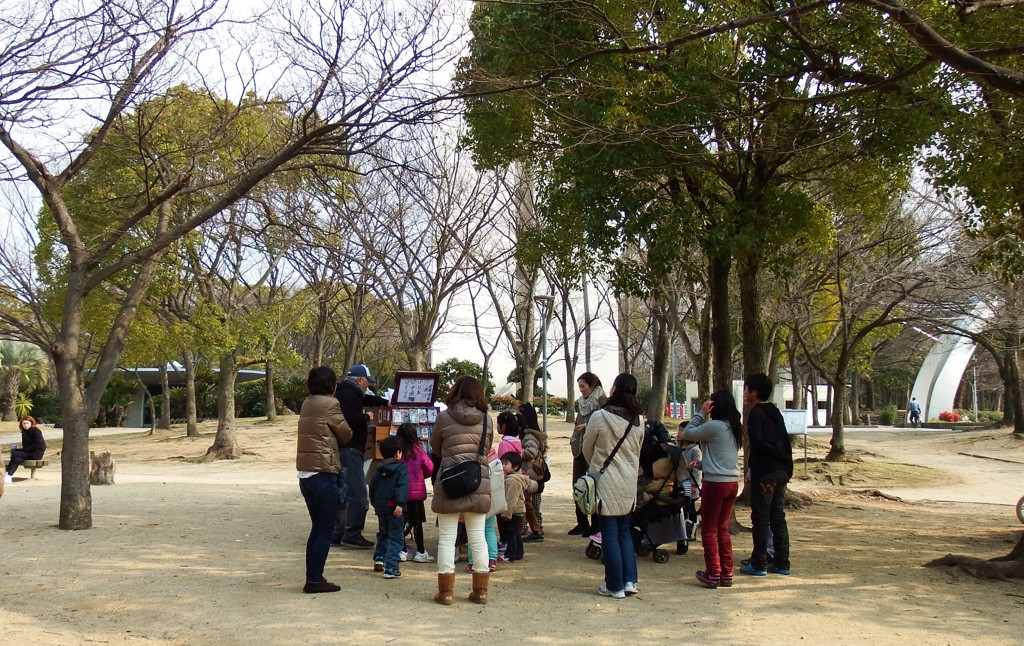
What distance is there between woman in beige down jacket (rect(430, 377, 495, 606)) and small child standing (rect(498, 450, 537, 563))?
1.34m

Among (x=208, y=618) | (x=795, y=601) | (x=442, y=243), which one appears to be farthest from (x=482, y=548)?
Result: (x=442, y=243)

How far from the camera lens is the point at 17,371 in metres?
40.1

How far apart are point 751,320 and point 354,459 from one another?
5855 millimetres

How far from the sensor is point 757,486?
7.22 meters

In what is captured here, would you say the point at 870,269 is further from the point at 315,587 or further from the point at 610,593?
the point at 315,587

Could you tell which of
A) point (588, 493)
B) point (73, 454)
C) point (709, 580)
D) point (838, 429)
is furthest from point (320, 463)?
point (838, 429)

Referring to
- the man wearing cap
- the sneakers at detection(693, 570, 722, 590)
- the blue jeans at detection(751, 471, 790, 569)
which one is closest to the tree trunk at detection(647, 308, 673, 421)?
the man wearing cap

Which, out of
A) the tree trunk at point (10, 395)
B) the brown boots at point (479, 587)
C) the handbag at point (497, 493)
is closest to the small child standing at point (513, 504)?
the handbag at point (497, 493)

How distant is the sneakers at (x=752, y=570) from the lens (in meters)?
7.30

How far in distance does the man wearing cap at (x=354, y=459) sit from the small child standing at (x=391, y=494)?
1.14m

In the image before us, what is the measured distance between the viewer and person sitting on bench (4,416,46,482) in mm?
15945

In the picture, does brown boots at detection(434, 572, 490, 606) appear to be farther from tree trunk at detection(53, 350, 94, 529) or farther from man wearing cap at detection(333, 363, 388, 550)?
tree trunk at detection(53, 350, 94, 529)

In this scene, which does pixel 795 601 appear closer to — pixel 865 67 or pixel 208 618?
pixel 208 618

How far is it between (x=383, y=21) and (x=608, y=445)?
493cm
